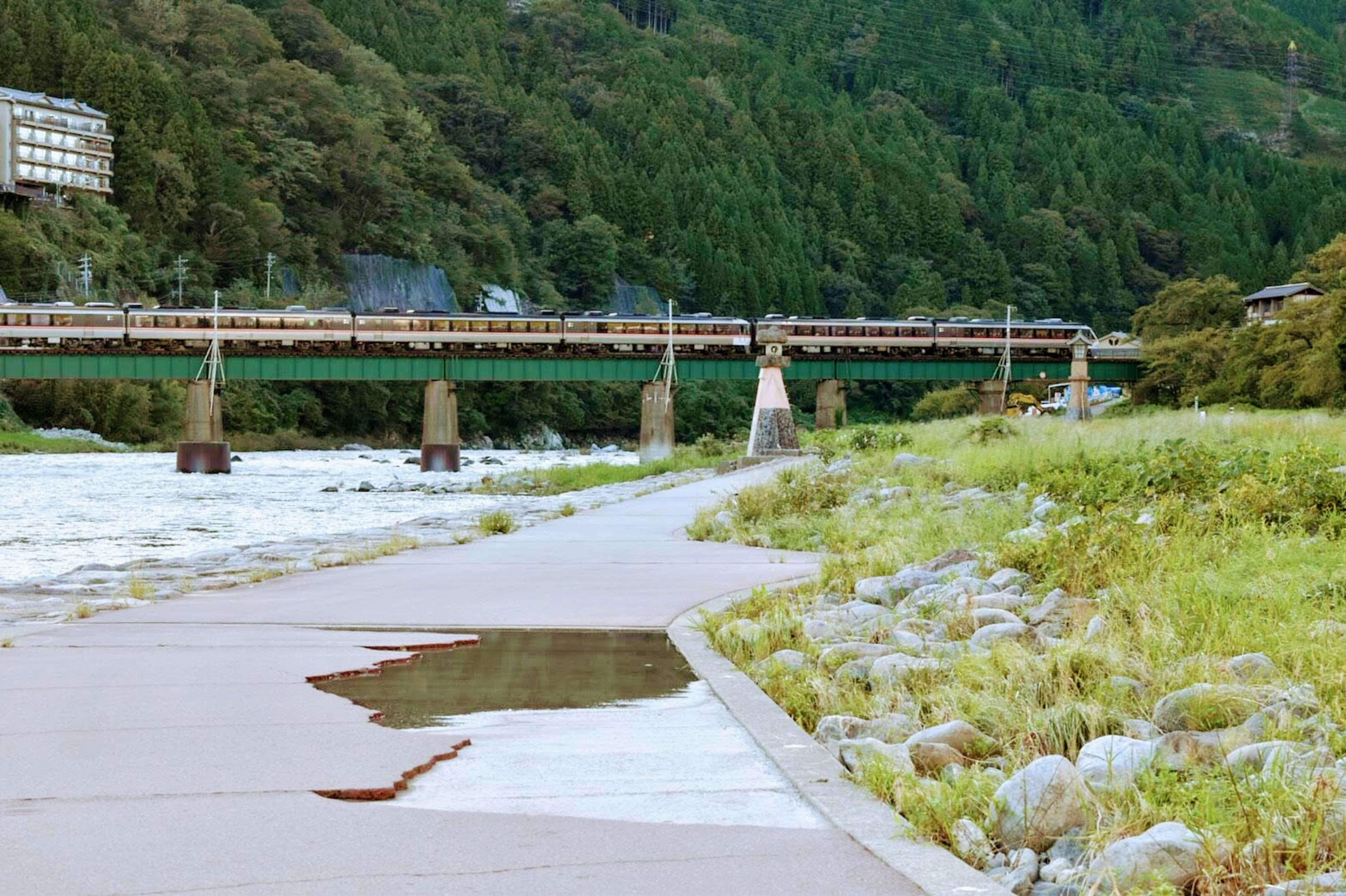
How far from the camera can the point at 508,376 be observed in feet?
278

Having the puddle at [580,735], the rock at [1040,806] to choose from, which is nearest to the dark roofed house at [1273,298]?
the puddle at [580,735]

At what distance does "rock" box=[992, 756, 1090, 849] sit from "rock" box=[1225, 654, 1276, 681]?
209 cm

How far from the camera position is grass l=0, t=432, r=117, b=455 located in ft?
270

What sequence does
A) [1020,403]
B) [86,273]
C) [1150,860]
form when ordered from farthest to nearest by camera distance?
[1020,403], [86,273], [1150,860]

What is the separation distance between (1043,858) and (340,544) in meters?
15.3

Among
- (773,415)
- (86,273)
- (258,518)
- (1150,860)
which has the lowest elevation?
(258,518)

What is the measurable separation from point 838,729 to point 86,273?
105289 millimetres

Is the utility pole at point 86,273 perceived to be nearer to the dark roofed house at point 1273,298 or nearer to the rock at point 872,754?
the dark roofed house at point 1273,298

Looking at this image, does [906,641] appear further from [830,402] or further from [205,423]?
[830,402]

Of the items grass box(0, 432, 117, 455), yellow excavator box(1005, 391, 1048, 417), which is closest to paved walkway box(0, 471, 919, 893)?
grass box(0, 432, 117, 455)

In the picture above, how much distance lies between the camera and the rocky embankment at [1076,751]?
475cm

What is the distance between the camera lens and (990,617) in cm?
959

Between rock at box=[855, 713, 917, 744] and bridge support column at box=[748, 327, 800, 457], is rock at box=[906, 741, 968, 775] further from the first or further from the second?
bridge support column at box=[748, 327, 800, 457]

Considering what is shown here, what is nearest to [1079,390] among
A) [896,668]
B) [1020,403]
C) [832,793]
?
[1020,403]
